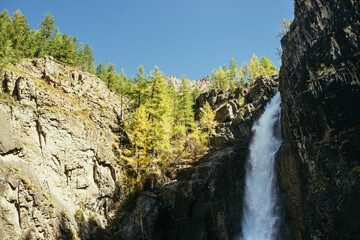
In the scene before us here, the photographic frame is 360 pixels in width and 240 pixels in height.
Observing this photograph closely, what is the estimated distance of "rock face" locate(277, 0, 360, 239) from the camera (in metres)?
14.8

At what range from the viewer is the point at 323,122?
17.1m

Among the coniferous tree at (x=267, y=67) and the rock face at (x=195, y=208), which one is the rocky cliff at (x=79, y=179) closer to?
the rock face at (x=195, y=208)

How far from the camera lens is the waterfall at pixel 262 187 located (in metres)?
22.2

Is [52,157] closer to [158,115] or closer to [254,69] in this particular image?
[158,115]

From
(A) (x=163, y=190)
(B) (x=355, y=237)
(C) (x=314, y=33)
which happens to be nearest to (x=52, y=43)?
(A) (x=163, y=190)

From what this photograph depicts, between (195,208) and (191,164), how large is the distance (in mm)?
7886

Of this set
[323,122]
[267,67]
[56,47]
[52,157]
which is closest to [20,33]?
[56,47]

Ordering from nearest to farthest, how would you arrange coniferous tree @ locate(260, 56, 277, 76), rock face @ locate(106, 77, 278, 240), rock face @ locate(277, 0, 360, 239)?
rock face @ locate(277, 0, 360, 239) < rock face @ locate(106, 77, 278, 240) < coniferous tree @ locate(260, 56, 277, 76)

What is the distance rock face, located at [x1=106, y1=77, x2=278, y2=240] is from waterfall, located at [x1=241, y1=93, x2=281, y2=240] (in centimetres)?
83

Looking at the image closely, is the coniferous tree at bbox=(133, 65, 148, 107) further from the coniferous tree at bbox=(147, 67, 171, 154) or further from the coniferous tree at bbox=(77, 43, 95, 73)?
the coniferous tree at bbox=(77, 43, 95, 73)

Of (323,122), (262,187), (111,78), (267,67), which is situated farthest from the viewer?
(267,67)

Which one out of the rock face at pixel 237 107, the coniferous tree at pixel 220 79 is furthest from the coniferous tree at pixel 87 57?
the coniferous tree at pixel 220 79

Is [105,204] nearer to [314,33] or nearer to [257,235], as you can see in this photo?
[257,235]

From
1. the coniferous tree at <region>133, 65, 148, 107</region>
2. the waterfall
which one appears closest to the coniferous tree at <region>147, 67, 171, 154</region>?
the coniferous tree at <region>133, 65, 148, 107</region>
